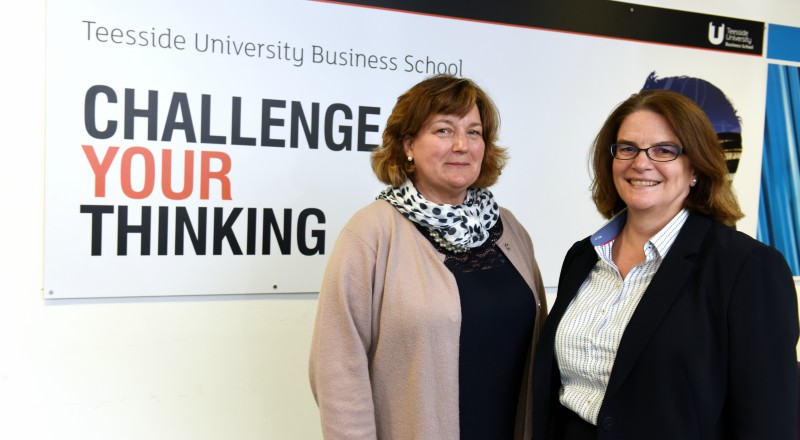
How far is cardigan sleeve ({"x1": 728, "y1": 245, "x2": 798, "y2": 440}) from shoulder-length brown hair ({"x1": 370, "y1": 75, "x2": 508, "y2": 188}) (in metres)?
0.73

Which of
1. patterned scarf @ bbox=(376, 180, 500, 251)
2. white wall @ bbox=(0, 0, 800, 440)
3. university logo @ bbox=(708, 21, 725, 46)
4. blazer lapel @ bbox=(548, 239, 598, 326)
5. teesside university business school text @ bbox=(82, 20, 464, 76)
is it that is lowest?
white wall @ bbox=(0, 0, 800, 440)

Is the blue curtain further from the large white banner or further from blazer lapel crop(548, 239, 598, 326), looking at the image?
blazer lapel crop(548, 239, 598, 326)

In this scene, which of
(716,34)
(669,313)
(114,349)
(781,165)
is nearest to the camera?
(669,313)

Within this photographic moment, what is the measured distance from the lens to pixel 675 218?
143cm

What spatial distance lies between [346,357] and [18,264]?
128cm

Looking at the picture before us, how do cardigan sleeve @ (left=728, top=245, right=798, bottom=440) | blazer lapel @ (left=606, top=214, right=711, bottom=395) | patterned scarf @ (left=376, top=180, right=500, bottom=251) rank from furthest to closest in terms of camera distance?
patterned scarf @ (left=376, top=180, right=500, bottom=251) → blazer lapel @ (left=606, top=214, right=711, bottom=395) → cardigan sleeve @ (left=728, top=245, right=798, bottom=440)

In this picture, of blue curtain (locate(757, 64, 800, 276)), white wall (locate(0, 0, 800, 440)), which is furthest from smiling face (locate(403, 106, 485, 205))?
blue curtain (locate(757, 64, 800, 276))

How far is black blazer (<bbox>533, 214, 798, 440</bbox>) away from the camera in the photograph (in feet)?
4.00

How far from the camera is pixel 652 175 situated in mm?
1407

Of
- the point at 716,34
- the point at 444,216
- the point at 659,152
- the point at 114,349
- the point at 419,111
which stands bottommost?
the point at 114,349

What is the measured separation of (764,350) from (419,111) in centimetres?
91

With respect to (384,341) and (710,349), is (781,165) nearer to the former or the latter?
(710,349)

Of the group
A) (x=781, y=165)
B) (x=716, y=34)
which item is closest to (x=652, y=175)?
(x=716, y=34)

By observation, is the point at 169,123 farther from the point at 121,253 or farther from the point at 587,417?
the point at 587,417
